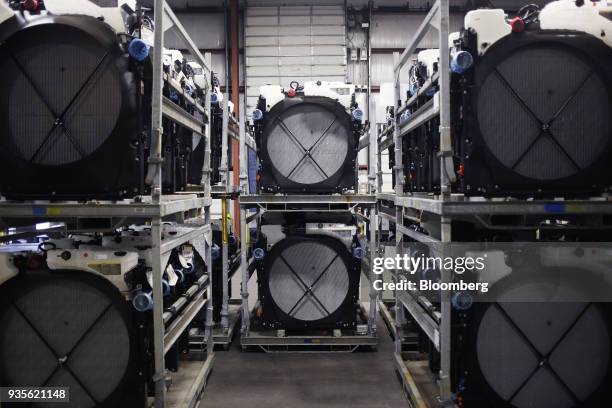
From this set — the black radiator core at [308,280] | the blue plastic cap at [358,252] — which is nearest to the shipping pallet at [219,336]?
the black radiator core at [308,280]

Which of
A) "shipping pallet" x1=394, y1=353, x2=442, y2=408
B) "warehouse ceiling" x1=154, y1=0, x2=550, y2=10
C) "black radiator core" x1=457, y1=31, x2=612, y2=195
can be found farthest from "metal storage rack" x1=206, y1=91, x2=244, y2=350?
"warehouse ceiling" x1=154, y1=0, x2=550, y2=10

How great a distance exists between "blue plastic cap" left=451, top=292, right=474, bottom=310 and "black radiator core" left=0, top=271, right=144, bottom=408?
7.19 feet

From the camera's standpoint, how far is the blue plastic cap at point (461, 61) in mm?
2887

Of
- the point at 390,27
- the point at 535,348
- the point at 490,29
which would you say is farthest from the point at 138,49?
the point at 390,27

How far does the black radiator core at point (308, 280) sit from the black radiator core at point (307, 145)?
0.70 metres

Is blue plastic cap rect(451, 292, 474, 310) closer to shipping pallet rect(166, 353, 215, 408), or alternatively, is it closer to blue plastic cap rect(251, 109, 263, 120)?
shipping pallet rect(166, 353, 215, 408)

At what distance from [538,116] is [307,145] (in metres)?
2.82

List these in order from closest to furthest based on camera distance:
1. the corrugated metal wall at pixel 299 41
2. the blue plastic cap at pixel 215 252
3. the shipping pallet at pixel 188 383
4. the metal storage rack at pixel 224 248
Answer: the shipping pallet at pixel 188 383 → the metal storage rack at pixel 224 248 → the blue plastic cap at pixel 215 252 → the corrugated metal wall at pixel 299 41

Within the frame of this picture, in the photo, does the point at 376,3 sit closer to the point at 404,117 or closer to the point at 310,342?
the point at 404,117

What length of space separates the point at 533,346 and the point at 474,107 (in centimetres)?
170

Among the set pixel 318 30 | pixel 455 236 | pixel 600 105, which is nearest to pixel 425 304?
pixel 455 236

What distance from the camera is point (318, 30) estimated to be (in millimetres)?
→ 12727

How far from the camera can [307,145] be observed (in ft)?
17.6

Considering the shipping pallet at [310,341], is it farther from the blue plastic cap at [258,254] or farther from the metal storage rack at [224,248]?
the blue plastic cap at [258,254]
